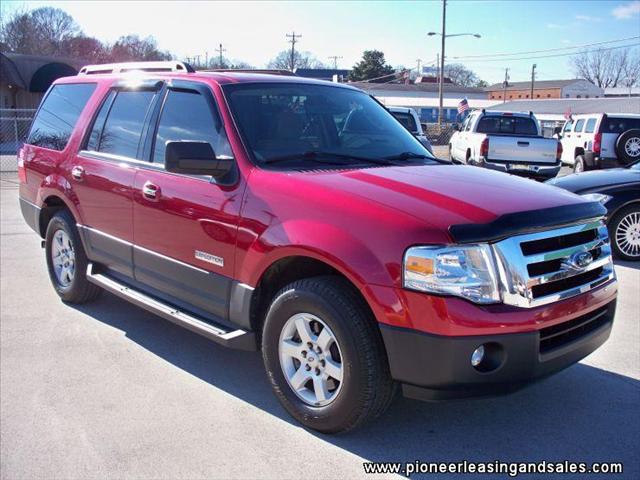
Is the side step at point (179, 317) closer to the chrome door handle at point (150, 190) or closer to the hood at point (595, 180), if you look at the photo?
the chrome door handle at point (150, 190)

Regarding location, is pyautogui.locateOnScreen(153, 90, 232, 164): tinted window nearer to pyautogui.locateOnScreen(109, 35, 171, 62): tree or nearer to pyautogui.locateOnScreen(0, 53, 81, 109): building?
pyautogui.locateOnScreen(0, 53, 81, 109): building

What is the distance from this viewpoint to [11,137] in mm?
26812

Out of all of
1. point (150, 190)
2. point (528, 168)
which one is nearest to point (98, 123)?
point (150, 190)

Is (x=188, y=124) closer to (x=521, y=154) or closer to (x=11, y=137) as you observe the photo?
(x=521, y=154)

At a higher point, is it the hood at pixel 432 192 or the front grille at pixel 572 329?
the hood at pixel 432 192

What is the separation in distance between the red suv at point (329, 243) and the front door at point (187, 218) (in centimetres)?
1

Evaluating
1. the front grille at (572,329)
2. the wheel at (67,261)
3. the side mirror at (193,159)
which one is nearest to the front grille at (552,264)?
the front grille at (572,329)

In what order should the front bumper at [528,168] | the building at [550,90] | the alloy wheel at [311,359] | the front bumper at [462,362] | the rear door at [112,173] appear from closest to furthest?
the front bumper at [462,362]
the alloy wheel at [311,359]
the rear door at [112,173]
the front bumper at [528,168]
the building at [550,90]

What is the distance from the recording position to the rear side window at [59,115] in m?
5.44

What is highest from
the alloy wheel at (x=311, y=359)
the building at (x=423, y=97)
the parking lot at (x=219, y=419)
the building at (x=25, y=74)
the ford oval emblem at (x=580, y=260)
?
the building at (x=423, y=97)

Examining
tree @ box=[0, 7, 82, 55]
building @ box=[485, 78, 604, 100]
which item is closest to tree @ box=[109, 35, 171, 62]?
tree @ box=[0, 7, 82, 55]

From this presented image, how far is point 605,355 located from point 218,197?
308 centimetres

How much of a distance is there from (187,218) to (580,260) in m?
2.38

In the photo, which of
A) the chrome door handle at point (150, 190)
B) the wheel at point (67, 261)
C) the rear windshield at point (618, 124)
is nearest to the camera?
the chrome door handle at point (150, 190)
